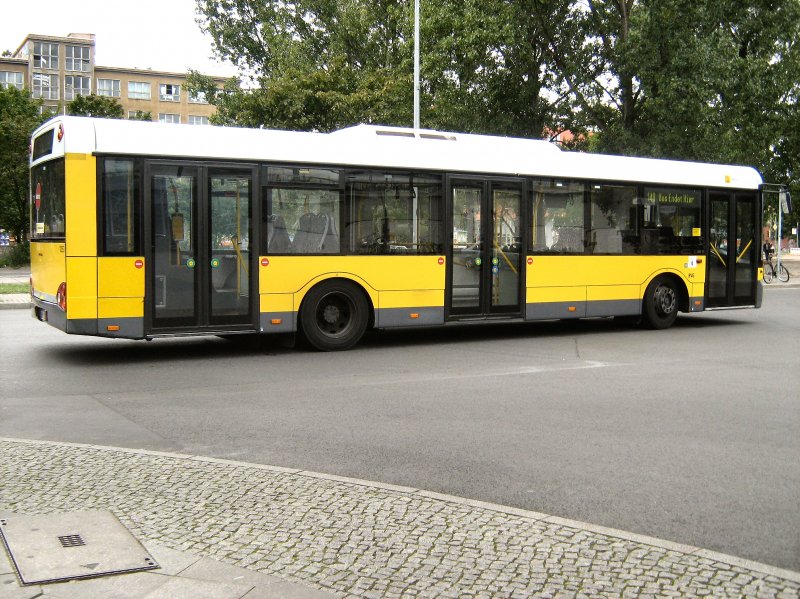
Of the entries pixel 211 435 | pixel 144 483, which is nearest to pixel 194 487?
pixel 144 483

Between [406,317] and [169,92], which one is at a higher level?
[169,92]

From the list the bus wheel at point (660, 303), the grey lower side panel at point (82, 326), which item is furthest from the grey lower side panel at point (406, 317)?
the bus wheel at point (660, 303)

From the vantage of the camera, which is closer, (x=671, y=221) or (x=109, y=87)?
(x=671, y=221)

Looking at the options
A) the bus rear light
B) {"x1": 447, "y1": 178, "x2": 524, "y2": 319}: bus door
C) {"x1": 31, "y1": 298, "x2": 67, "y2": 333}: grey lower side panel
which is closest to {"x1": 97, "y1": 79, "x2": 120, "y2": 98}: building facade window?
{"x1": 447, "y1": 178, "x2": 524, "y2": 319}: bus door

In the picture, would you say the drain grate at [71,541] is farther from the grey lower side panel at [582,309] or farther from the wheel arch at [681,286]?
the wheel arch at [681,286]

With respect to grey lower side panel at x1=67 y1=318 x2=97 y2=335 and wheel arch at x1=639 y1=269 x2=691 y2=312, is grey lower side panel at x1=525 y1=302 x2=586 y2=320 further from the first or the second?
grey lower side panel at x1=67 y1=318 x2=97 y2=335

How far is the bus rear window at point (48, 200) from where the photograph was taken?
1101 centimetres

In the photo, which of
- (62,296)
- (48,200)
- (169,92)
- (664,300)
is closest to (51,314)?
(62,296)

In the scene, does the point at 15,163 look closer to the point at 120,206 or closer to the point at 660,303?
the point at 120,206

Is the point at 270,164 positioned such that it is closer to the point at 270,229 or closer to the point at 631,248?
the point at 270,229

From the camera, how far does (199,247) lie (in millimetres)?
11539

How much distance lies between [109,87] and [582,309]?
9945cm

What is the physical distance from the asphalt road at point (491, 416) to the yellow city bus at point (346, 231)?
0.71m

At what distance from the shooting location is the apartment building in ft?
320
